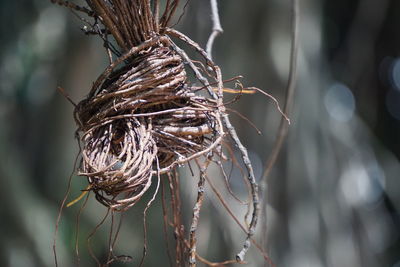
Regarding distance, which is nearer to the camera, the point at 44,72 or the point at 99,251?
the point at 99,251

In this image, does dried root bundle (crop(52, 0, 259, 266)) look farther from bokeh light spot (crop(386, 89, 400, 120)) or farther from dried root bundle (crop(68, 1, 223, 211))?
bokeh light spot (crop(386, 89, 400, 120))

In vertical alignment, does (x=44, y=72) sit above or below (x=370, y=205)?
above

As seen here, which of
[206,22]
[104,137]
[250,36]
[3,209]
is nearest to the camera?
[104,137]

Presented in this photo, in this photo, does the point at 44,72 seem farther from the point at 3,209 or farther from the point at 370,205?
the point at 370,205

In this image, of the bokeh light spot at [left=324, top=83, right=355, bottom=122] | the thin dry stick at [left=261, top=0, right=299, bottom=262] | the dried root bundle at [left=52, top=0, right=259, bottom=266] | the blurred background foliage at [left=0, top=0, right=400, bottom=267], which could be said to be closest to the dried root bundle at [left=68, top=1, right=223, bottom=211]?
the dried root bundle at [left=52, top=0, right=259, bottom=266]

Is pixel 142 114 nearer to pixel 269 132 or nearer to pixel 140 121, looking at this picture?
pixel 140 121

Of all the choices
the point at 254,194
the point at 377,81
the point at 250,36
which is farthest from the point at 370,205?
the point at 254,194

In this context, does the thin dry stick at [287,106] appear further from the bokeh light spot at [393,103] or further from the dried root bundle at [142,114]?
the bokeh light spot at [393,103]

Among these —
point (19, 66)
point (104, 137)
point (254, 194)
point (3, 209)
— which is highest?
point (19, 66)

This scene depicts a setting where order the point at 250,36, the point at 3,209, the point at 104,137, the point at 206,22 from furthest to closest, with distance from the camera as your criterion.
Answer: the point at 250,36
the point at 3,209
the point at 206,22
the point at 104,137
